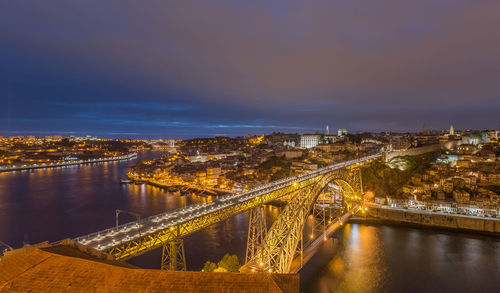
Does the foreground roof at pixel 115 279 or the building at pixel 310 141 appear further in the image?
the building at pixel 310 141

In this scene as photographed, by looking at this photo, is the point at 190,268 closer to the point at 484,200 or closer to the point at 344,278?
the point at 344,278

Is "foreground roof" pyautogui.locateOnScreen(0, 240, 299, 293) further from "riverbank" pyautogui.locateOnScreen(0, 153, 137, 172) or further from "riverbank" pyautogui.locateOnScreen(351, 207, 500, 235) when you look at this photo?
"riverbank" pyautogui.locateOnScreen(0, 153, 137, 172)

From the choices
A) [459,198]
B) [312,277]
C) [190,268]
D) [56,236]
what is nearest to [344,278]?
[312,277]

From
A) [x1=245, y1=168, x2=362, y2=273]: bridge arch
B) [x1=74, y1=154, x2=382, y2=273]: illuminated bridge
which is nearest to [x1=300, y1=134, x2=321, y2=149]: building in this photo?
[x1=74, y1=154, x2=382, y2=273]: illuminated bridge

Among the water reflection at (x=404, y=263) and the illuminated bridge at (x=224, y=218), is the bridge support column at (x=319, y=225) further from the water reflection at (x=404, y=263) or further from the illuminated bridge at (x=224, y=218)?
the illuminated bridge at (x=224, y=218)

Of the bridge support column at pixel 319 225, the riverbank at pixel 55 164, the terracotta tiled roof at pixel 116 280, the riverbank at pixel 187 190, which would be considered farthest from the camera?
the riverbank at pixel 55 164

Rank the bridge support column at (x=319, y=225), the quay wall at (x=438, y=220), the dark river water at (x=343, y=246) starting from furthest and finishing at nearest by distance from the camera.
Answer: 1. the quay wall at (x=438, y=220)
2. the bridge support column at (x=319, y=225)
3. the dark river water at (x=343, y=246)

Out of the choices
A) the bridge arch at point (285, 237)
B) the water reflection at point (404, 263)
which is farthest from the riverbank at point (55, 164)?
the water reflection at point (404, 263)
